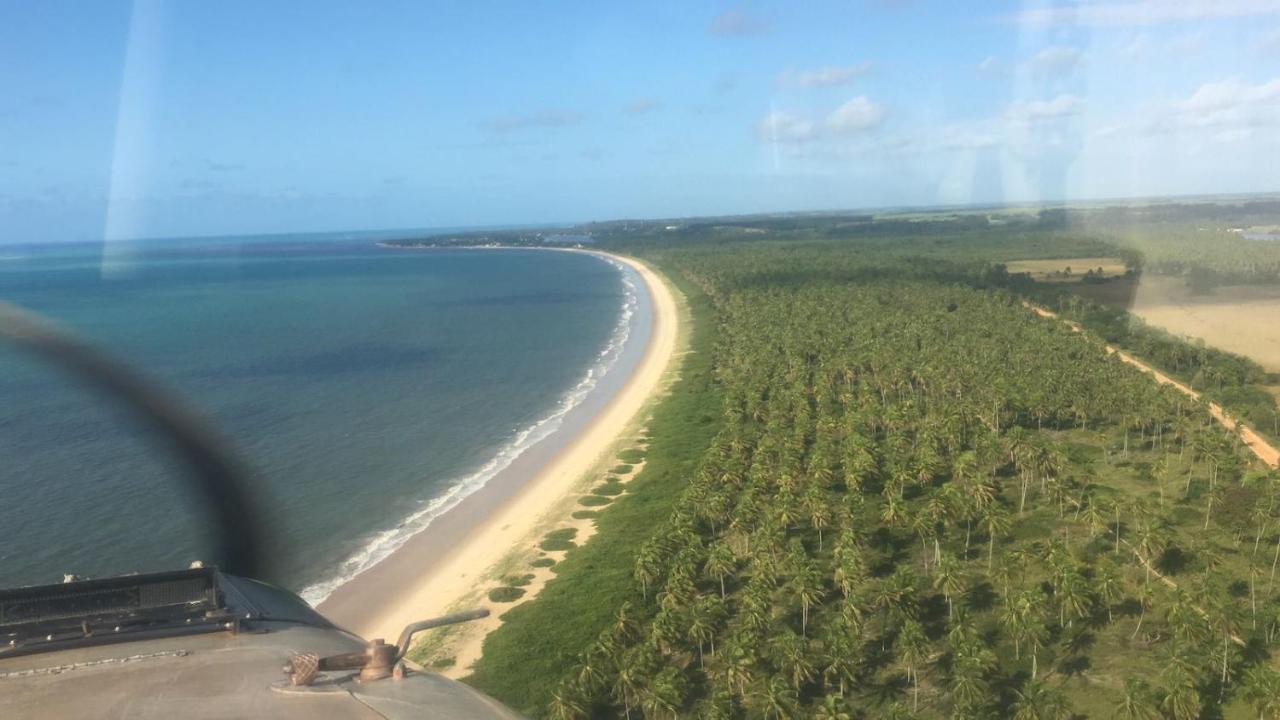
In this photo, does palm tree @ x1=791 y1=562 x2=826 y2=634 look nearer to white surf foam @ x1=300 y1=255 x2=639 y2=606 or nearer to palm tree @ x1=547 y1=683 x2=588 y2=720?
palm tree @ x1=547 y1=683 x2=588 y2=720

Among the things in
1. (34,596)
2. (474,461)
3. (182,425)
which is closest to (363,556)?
(474,461)

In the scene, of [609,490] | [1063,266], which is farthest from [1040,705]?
[1063,266]

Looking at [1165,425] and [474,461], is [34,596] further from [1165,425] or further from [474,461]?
[1165,425]

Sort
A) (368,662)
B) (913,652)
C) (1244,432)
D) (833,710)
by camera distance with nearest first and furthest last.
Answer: (368,662) → (833,710) → (913,652) → (1244,432)

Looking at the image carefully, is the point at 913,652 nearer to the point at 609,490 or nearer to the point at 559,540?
the point at 559,540

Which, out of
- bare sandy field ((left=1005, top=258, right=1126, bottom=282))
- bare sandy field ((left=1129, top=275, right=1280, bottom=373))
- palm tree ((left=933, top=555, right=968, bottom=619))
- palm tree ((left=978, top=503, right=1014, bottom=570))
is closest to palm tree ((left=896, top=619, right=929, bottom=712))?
palm tree ((left=933, top=555, right=968, bottom=619))

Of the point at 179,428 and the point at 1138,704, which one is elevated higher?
the point at 179,428
